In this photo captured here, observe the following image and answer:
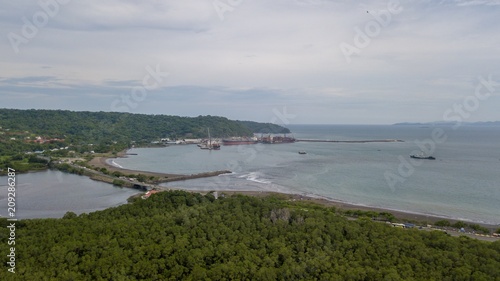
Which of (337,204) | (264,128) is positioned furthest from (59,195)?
(264,128)

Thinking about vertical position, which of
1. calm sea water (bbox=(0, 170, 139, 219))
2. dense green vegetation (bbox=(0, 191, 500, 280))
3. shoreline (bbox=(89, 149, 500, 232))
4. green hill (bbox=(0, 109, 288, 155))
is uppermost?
green hill (bbox=(0, 109, 288, 155))

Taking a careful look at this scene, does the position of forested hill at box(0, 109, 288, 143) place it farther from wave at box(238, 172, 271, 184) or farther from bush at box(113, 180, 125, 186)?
wave at box(238, 172, 271, 184)

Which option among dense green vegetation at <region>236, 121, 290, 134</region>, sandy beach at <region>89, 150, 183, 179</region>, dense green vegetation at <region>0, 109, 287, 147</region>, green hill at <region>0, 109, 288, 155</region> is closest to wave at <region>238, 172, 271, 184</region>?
sandy beach at <region>89, 150, 183, 179</region>

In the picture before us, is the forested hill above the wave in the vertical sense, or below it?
above

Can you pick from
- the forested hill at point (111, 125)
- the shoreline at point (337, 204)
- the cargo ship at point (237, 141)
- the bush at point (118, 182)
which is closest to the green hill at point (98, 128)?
the forested hill at point (111, 125)

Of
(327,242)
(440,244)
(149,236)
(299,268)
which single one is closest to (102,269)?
(149,236)

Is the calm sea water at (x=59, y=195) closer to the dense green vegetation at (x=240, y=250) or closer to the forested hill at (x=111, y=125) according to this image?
the dense green vegetation at (x=240, y=250)
